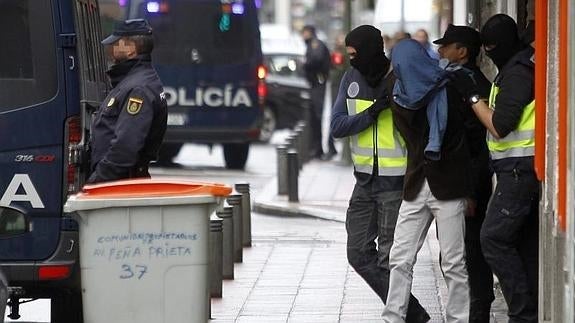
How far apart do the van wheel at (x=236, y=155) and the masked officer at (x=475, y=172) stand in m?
15.0

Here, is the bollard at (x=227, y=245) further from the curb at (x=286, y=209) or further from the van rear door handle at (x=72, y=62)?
the curb at (x=286, y=209)

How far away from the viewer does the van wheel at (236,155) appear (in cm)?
2462

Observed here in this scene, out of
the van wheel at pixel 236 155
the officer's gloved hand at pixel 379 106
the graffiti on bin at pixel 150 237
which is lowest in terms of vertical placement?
the van wheel at pixel 236 155

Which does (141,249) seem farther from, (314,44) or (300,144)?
(314,44)

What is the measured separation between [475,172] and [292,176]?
29.6 feet

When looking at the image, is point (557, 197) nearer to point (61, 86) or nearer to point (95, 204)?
point (95, 204)

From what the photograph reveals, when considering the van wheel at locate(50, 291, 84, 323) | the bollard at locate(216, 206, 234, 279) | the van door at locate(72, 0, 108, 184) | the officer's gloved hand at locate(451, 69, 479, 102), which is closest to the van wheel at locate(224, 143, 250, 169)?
the bollard at locate(216, 206, 234, 279)

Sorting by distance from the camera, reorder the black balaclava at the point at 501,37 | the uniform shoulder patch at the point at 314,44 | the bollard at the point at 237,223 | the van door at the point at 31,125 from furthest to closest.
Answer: the uniform shoulder patch at the point at 314,44
the bollard at the point at 237,223
the van door at the point at 31,125
the black balaclava at the point at 501,37

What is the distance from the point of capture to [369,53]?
954 centimetres

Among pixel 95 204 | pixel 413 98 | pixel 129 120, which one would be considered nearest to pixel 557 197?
pixel 413 98

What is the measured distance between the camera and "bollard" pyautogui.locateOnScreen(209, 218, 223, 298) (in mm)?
11641

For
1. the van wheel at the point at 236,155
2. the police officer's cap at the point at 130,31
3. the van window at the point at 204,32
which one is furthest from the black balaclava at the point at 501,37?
the van wheel at the point at 236,155

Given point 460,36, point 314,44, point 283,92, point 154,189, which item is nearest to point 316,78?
point 314,44

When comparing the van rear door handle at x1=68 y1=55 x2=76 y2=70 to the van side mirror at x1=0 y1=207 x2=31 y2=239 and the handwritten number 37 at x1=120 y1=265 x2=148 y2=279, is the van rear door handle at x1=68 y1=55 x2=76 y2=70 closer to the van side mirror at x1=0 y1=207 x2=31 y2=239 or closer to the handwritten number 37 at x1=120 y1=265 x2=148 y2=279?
the van side mirror at x1=0 y1=207 x2=31 y2=239
